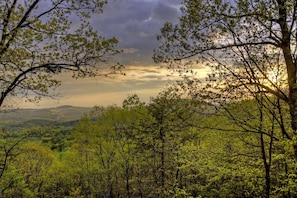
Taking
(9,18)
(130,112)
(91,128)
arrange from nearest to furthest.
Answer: (9,18) → (130,112) → (91,128)

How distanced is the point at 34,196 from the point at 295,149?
112ft

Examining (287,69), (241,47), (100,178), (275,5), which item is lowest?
(100,178)

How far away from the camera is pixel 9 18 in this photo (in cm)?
719

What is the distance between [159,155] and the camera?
72.0 feet

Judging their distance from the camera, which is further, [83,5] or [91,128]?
[91,128]

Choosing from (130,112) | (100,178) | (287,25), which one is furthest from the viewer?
(100,178)

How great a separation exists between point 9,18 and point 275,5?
5839mm

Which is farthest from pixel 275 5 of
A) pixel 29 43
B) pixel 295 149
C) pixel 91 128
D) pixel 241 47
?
pixel 91 128

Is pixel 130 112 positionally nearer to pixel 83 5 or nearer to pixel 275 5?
pixel 83 5

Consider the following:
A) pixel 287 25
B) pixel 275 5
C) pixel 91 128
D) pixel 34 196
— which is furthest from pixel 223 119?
pixel 34 196

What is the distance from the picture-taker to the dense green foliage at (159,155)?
8.95m

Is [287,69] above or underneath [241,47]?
underneath

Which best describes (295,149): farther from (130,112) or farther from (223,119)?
(130,112)

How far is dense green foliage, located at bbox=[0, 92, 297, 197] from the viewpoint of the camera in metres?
8.95
